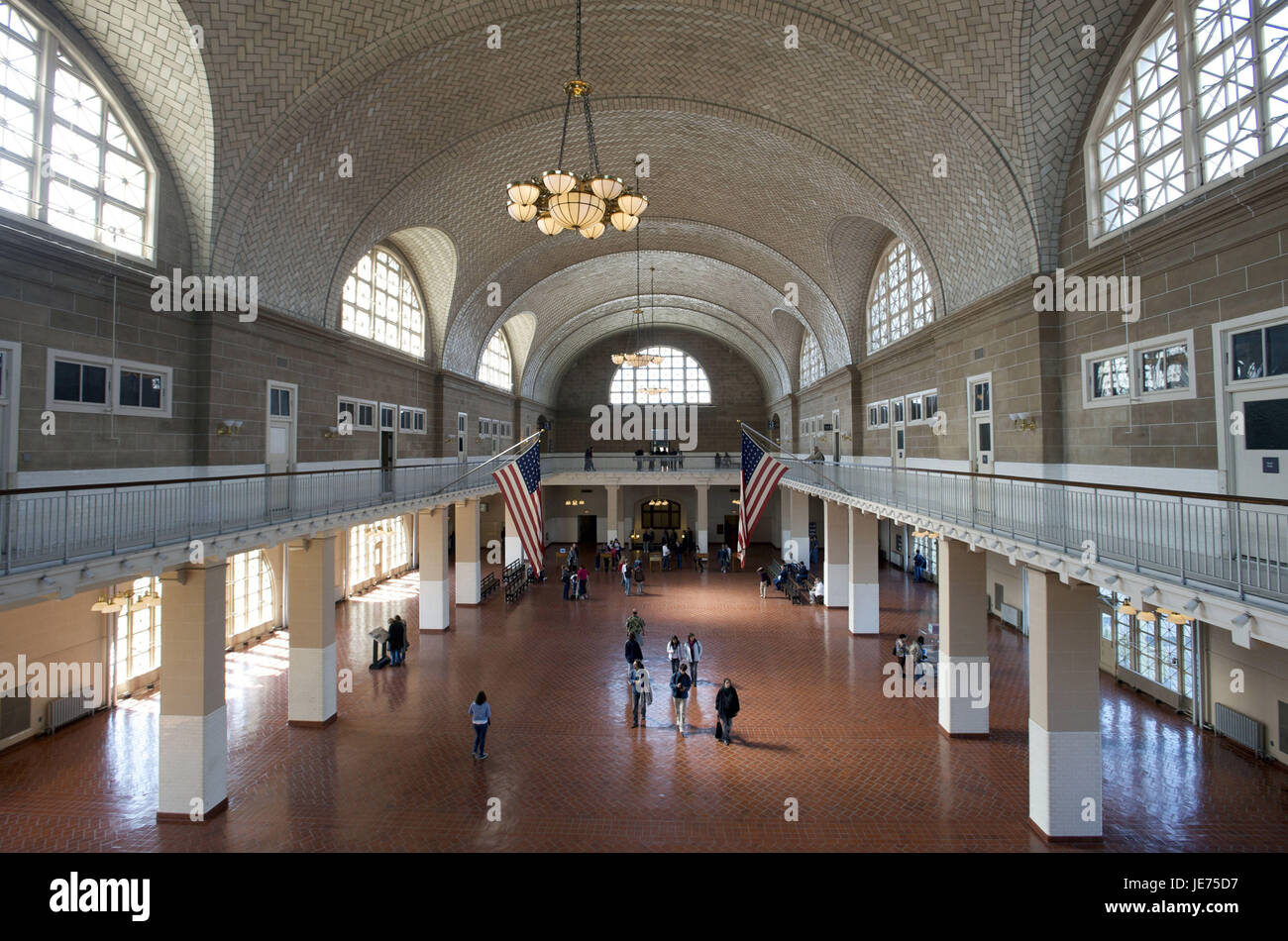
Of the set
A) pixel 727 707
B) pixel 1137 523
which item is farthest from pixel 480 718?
pixel 1137 523

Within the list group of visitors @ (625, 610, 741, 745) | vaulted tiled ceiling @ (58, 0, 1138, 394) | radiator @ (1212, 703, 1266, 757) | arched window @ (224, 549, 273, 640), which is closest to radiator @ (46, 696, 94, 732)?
arched window @ (224, 549, 273, 640)

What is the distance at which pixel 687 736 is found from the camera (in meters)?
10.9

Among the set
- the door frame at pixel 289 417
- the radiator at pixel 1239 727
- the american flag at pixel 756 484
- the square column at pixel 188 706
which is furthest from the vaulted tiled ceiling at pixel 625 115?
the radiator at pixel 1239 727

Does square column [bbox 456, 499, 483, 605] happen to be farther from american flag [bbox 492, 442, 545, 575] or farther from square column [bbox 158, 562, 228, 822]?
square column [bbox 158, 562, 228, 822]

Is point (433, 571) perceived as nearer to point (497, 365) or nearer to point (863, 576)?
point (863, 576)

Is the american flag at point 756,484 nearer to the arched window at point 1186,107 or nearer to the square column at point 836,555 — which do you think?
the square column at point 836,555

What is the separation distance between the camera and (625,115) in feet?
53.1

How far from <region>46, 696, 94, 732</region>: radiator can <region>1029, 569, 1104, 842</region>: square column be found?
1478 cm

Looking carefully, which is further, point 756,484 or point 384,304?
point 384,304

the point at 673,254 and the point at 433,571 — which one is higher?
the point at 673,254

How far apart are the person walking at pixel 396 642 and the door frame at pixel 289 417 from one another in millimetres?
4147

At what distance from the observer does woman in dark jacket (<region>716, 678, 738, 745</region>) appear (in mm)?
10484

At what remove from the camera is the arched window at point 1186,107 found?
268 inches

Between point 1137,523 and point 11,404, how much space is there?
1213cm
